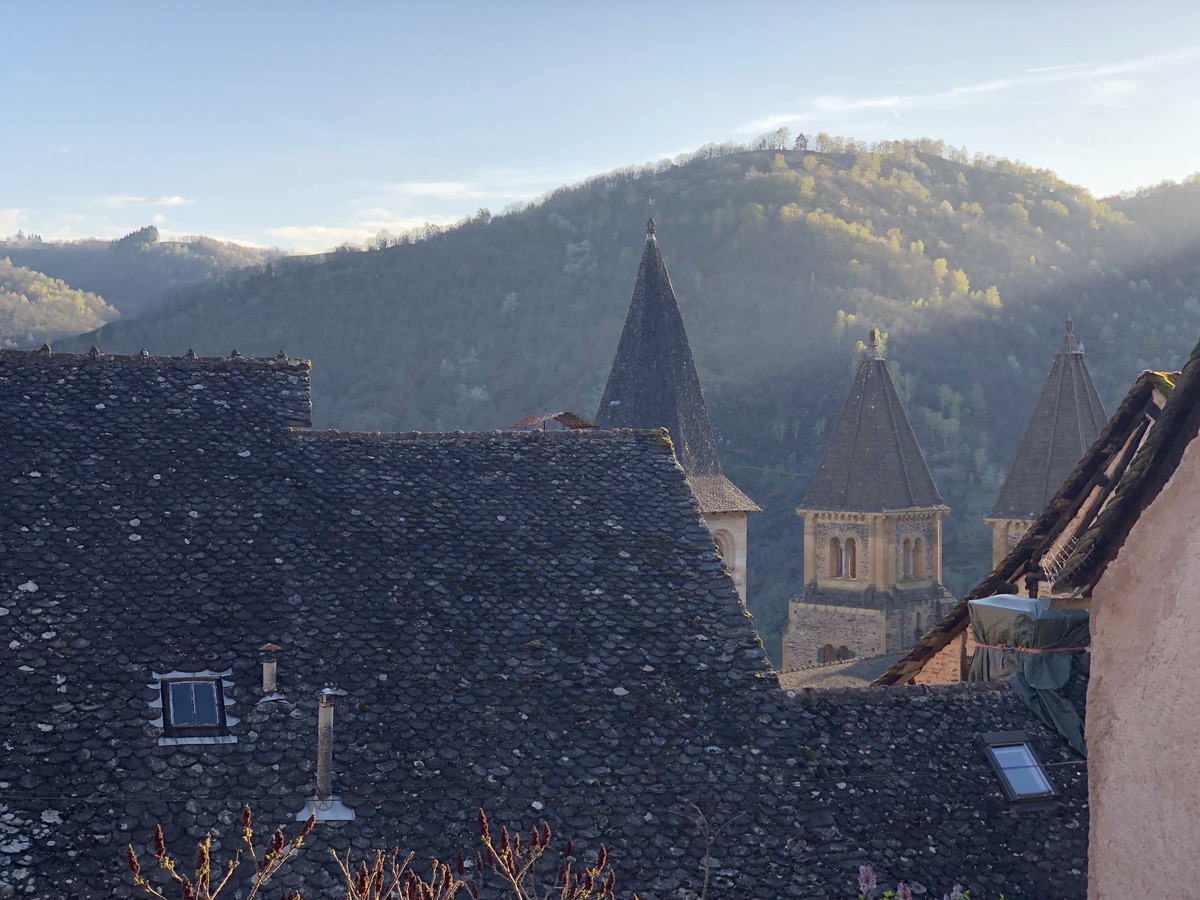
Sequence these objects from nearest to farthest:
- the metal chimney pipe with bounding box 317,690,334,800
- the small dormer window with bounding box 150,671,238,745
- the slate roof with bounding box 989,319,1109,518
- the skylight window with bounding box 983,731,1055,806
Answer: the metal chimney pipe with bounding box 317,690,334,800
the small dormer window with bounding box 150,671,238,745
the skylight window with bounding box 983,731,1055,806
the slate roof with bounding box 989,319,1109,518

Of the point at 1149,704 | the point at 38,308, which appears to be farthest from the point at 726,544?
the point at 38,308

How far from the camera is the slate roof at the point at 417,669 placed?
885cm

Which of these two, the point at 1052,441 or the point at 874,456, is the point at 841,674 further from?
the point at 874,456

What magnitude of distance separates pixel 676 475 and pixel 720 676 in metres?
2.73

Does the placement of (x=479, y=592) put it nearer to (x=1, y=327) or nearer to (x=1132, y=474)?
(x=1132, y=474)

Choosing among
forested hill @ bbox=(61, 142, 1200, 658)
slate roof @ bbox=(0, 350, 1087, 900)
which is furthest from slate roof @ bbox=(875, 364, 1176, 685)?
forested hill @ bbox=(61, 142, 1200, 658)

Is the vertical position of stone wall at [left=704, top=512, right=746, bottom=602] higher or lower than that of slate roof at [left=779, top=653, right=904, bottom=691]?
higher

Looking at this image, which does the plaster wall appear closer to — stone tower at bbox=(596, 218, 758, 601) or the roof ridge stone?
the roof ridge stone

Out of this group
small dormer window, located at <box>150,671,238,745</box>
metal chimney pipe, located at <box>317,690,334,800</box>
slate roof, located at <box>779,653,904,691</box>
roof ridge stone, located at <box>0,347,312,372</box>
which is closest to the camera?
metal chimney pipe, located at <box>317,690,334,800</box>

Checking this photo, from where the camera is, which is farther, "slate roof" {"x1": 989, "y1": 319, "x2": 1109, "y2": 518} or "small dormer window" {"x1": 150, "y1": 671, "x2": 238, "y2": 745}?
"slate roof" {"x1": 989, "y1": 319, "x2": 1109, "y2": 518}

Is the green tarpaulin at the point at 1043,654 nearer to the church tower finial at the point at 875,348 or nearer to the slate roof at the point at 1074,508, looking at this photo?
the slate roof at the point at 1074,508

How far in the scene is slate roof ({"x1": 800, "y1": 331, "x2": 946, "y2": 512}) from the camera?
111 feet

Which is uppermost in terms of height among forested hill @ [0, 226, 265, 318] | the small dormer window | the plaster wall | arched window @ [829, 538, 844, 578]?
forested hill @ [0, 226, 265, 318]

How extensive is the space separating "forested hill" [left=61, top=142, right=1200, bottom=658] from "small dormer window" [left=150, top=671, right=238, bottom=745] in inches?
2085
